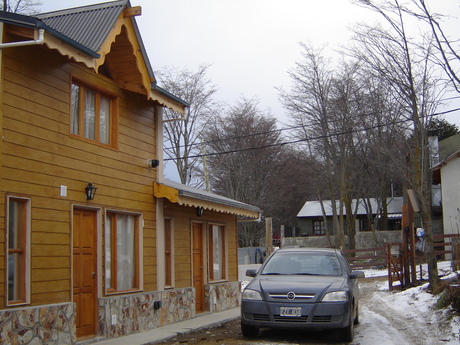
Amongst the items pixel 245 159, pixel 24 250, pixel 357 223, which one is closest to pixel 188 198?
pixel 24 250

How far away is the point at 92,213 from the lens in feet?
37.3

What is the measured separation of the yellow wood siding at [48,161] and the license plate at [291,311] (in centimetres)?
365

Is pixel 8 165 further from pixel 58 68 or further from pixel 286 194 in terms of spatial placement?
pixel 286 194

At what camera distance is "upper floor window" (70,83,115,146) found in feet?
36.6

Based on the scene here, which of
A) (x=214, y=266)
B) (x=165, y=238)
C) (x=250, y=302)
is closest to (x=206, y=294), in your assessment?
(x=214, y=266)

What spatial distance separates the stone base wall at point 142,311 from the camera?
11227 millimetres

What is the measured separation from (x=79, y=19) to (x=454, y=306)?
932 centimetres

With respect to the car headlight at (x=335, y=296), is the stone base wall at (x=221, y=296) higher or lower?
lower

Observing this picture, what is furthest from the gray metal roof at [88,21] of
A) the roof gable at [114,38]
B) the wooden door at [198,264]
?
the wooden door at [198,264]

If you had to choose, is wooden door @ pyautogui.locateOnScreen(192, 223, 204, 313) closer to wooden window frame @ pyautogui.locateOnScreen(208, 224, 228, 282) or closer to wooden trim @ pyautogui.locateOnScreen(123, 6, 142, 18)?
wooden window frame @ pyautogui.locateOnScreen(208, 224, 228, 282)

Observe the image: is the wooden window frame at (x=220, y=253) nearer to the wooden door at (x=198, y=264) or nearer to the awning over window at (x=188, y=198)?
the wooden door at (x=198, y=264)

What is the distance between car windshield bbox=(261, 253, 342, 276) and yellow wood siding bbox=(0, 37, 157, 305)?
3.28 m

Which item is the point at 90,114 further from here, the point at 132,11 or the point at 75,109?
the point at 132,11

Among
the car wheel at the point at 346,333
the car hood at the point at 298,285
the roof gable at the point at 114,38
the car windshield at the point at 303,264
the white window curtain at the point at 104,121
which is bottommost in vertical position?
the car wheel at the point at 346,333
